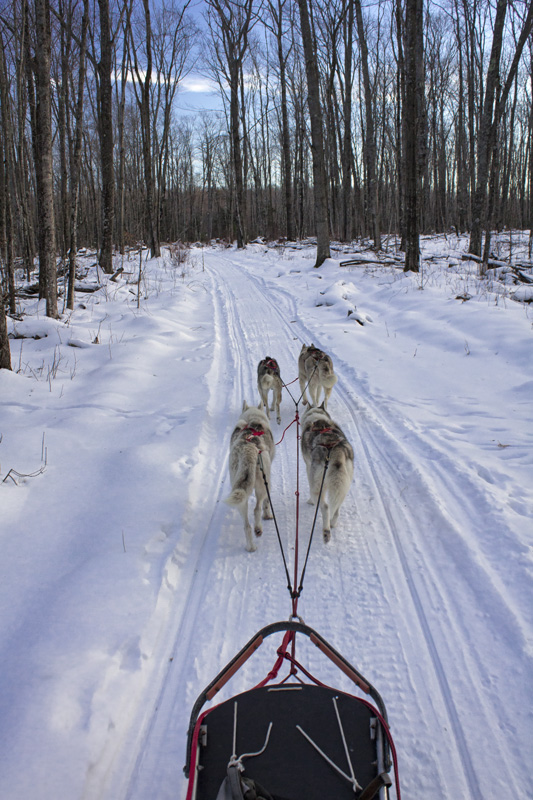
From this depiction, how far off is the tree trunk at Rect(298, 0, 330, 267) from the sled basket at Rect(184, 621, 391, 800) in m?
16.7

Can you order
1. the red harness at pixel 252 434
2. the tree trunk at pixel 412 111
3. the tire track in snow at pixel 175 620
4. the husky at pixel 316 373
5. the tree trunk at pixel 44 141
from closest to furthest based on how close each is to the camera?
the tire track in snow at pixel 175 620, the red harness at pixel 252 434, the husky at pixel 316 373, the tree trunk at pixel 44 141, the tree trunk at pixel 412 111

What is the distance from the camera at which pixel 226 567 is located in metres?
3.42

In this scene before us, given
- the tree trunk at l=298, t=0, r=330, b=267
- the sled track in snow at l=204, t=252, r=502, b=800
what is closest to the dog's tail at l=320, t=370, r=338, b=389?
the sled track in snow at l=204, t=252, r=502, b=800

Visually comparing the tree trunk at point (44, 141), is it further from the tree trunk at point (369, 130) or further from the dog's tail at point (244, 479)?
the tree trunk at point (369, 130)

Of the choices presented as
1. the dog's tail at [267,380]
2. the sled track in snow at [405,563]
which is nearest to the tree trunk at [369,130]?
the sled track in snow at [405,563]

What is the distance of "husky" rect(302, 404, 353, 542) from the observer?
11.5 ft

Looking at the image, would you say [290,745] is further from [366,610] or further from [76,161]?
[76,161]

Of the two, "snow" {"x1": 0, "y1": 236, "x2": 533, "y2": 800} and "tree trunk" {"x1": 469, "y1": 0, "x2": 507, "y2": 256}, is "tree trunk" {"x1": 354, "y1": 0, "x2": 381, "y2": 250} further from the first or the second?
"snow" {"x1": 0, "y1": 236, "x2": 533, "y2": 800}

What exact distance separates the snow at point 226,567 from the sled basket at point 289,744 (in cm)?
53

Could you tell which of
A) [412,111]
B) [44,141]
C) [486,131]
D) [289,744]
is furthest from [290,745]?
[486,131]

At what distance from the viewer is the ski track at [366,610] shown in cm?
214

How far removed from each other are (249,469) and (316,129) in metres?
15.8

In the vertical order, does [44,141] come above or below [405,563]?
above

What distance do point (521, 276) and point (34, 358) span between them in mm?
13817
